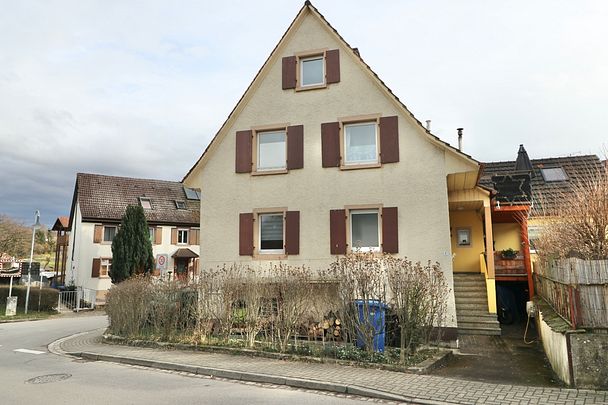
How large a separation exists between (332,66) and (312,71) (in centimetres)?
82

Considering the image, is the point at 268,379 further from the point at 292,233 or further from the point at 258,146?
the point at 258,146

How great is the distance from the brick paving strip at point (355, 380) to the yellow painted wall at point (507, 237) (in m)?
12.4

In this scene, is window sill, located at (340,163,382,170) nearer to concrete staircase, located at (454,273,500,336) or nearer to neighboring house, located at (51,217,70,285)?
concrete staircase, located at (454,273,500,336)

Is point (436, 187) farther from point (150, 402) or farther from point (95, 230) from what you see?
point (95, 230)

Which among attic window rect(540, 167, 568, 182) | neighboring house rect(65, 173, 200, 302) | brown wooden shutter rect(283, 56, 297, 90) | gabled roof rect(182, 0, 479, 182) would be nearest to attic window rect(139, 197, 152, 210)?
neighboring house rect(65, 173, 200, 302)

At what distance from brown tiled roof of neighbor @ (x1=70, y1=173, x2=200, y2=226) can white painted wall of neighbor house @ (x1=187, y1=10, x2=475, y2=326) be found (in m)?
21.1

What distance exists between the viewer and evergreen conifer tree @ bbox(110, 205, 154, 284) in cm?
2895

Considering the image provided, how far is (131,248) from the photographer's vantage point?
29.2 metres

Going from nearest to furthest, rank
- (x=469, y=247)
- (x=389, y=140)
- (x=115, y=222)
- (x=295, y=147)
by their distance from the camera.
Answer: (x=389, y=140) → (x=295, y=147) → (x=469, y=247) → (x=115, y=222)

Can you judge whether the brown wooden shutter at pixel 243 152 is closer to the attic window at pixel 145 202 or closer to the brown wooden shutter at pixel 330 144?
the brown wooden shutter at pixel 330 144

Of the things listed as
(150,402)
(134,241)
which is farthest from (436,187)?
(134,241)

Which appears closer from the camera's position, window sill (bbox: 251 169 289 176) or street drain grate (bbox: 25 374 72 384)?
street drain grate (bbox: 25 374 72 384)

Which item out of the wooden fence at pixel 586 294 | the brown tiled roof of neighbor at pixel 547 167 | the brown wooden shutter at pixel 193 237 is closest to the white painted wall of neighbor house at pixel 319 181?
the wooden fence at pixel 586 294

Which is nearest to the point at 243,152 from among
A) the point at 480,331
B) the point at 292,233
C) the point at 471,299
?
the point at 292,233
